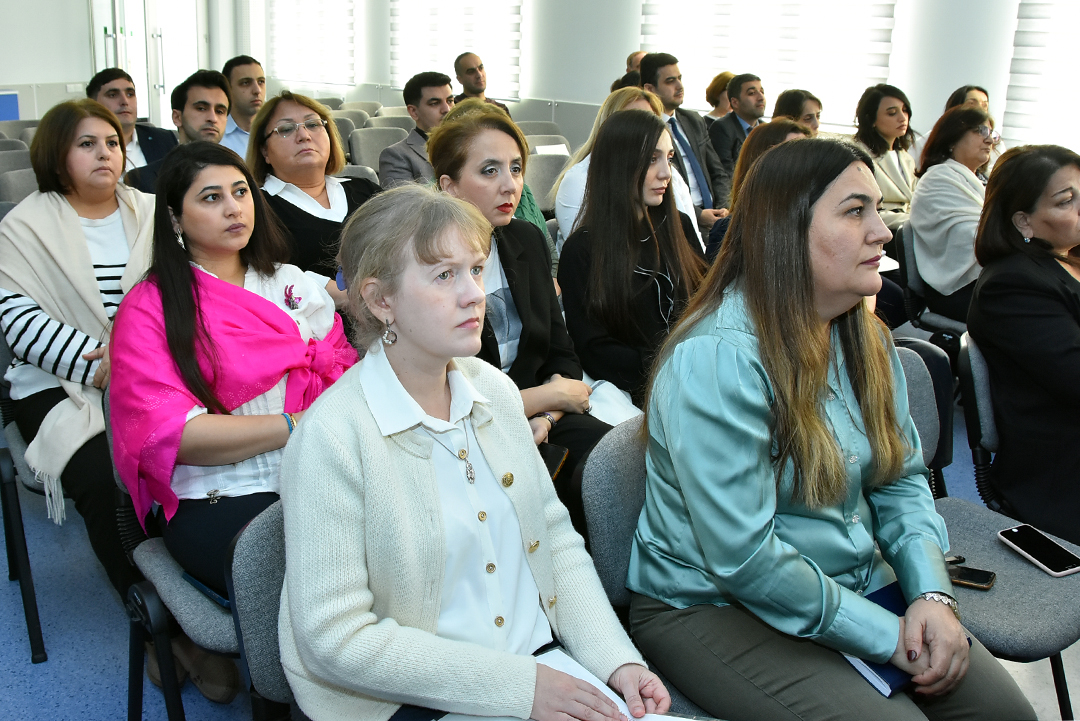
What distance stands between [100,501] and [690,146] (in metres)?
3.66

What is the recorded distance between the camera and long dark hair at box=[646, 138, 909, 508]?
1.43 metres

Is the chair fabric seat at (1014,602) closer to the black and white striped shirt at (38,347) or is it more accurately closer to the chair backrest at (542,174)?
the black and white striped shirt at (38,347)

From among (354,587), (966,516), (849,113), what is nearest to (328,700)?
(354,587)

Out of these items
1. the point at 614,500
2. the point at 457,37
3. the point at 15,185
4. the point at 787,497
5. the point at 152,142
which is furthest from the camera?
the point at 457,37

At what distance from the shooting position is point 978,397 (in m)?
2.20

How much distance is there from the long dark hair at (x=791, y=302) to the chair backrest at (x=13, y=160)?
414 cm

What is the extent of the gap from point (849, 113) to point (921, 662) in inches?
226

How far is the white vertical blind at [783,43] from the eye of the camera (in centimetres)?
610

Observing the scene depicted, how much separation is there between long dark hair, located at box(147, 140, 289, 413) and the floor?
32.1 inches

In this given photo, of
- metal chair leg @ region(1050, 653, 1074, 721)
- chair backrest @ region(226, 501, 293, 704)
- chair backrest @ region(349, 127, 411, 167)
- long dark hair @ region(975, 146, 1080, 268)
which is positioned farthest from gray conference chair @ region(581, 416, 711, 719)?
chair backrest @ region(349, 127, 411, 167)

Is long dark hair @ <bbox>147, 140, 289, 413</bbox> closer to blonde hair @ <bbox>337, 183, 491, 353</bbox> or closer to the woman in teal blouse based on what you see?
blonde hair @ <bbox>337, 183, 491, 353</bbox>

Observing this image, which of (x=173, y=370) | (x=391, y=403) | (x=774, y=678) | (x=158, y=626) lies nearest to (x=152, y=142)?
(x=173, y=370)

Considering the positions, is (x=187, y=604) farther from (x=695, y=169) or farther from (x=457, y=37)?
(x=457, y=37)

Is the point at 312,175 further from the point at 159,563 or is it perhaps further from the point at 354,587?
the point at 354,587
